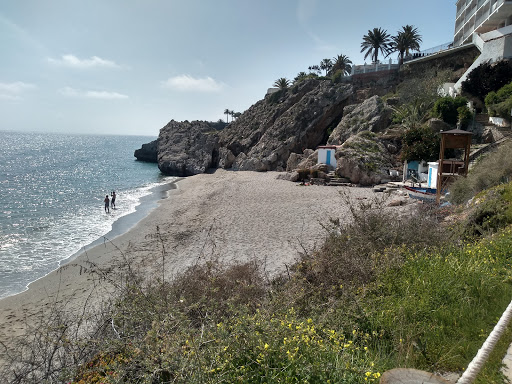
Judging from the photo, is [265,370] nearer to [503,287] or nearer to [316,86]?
[503,287]

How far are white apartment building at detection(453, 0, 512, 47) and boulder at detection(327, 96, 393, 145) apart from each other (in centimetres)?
1467

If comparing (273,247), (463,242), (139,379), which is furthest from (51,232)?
(463,242)

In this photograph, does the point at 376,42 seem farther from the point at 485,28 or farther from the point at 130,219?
the point at 130,219

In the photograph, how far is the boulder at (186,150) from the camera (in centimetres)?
4750

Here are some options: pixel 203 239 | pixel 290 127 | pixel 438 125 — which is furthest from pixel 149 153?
pixel 203 239

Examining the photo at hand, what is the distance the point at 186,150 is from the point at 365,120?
2771 centimetres

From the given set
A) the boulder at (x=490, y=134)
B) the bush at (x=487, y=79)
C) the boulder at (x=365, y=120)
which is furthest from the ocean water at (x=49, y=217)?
the bush at (x=487, y=79)

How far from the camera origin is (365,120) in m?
34.9

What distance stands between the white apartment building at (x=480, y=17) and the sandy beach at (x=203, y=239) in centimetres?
2814

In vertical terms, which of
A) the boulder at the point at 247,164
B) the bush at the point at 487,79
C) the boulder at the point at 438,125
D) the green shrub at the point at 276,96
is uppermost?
the green shrub at the point at 276,96

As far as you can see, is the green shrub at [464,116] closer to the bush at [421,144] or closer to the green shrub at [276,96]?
the bush at [421,144]

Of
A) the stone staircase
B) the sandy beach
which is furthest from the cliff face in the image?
the sandy beach

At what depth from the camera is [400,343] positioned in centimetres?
347

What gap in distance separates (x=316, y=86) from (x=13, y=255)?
45250 mm
